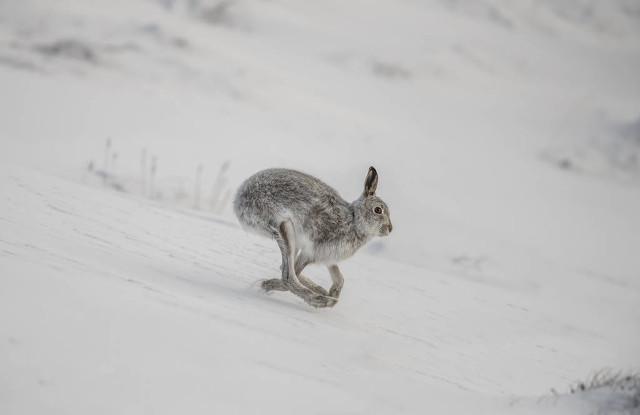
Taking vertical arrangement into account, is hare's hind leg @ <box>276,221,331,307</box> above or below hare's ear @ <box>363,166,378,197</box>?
below

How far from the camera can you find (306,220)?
3477mm

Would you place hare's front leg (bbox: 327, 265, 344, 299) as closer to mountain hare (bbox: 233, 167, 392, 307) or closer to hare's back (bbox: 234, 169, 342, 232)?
mountain hare (bbox: 233, 167, 392, 307)

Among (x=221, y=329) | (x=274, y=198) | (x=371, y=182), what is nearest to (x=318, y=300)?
(x=274, y=198)

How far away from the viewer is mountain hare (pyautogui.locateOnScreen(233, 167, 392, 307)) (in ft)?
11.1

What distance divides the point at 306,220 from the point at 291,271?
0.28 m

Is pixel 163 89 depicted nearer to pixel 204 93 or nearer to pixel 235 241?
pixel 204 93

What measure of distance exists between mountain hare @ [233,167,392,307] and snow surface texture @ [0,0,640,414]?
0.53 feet

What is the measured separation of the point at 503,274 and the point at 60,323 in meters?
5.08

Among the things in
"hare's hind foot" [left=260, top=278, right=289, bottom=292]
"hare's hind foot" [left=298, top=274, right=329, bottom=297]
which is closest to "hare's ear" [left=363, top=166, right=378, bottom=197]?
"hare's hind foot" [left=298, top=274, right=329, bottom=297]

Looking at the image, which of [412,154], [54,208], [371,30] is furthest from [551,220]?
[371,30]

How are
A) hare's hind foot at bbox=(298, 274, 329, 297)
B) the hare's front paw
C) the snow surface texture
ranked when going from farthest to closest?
hare's hind foot at bbox=(298, 274, 329, 297), the hare's front paw, the snow surface texture

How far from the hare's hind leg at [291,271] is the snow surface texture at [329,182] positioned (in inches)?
4.4

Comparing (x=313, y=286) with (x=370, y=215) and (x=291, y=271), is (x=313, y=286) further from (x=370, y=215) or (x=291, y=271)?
(x=370, y=215)

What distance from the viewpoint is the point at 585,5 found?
19.7 metres
